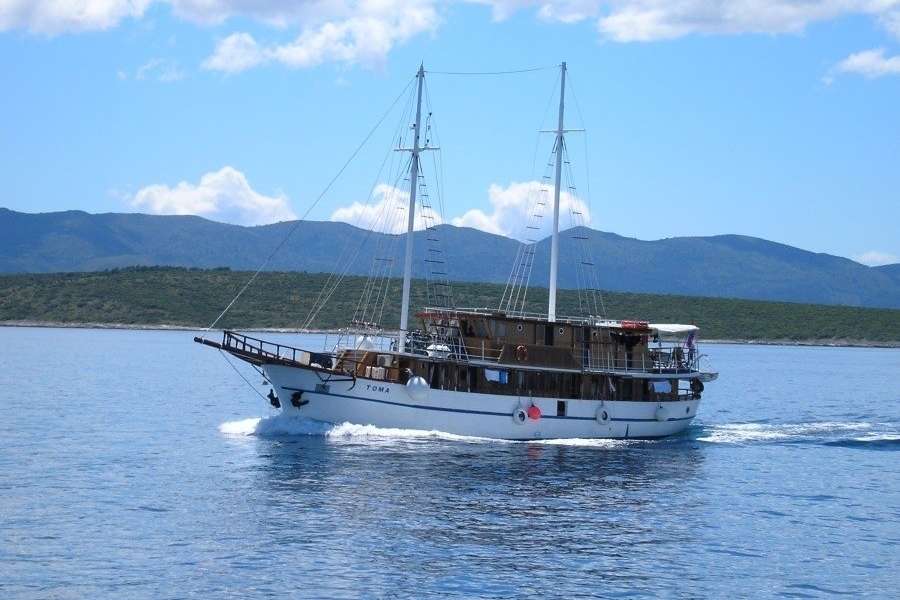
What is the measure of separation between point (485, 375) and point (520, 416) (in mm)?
2457

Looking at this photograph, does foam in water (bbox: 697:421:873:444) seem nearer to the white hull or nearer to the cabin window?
the white hull

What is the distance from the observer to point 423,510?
31.4 metres

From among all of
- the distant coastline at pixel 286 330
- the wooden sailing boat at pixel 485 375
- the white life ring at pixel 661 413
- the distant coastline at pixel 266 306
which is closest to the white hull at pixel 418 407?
the wooden sailing boat at pixel 485 375

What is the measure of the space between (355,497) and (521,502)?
4.96 m

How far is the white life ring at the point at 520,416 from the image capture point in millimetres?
46438

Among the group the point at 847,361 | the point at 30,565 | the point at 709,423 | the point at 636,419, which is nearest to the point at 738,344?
the point at 847,361

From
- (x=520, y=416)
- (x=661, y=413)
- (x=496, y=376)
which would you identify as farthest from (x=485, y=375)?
(x=661, y=413)

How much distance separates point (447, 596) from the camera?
23391 millimetres

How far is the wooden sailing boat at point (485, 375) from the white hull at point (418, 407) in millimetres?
41

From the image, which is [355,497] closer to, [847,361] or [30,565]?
[30,565]

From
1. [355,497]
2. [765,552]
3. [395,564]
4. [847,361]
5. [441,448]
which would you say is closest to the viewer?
[395,564]

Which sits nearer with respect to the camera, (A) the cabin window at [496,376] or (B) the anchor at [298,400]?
(B) the anchor at [298,400]

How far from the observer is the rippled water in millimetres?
24750

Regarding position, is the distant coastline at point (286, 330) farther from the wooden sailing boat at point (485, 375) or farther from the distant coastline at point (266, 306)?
the wooden sailing boat at point (485, 375)
